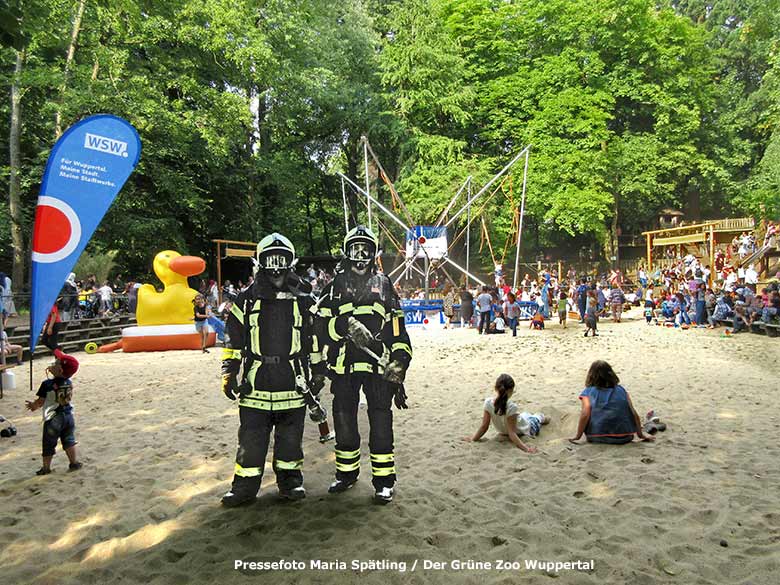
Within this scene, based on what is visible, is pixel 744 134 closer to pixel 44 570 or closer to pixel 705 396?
pixel 705 396

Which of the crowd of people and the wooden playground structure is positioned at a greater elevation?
the wooden playground structure

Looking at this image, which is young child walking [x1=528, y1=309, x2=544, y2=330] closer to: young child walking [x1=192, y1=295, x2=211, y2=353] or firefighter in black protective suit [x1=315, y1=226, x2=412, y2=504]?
young child walking [x1=192, y1=295, x2=211, y2=353]

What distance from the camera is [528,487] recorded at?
505 cm

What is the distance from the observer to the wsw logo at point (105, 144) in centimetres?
680

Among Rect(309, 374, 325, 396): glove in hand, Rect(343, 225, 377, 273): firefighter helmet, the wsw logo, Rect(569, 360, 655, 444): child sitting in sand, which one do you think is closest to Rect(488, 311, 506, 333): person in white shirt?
Rect(569, 360, 655, 444): child sitting in sand

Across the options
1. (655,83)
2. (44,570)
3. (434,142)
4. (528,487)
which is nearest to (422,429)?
(528,487)

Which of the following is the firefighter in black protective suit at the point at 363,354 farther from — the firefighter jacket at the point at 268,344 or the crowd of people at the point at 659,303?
the crowd of people at the point at 659,303

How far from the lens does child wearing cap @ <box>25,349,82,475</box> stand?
213 inches

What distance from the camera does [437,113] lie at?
32.2 meters

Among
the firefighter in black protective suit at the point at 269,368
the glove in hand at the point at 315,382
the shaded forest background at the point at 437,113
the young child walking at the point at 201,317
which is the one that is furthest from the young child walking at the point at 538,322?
the firefighter in black protective suit at the point at 269,368

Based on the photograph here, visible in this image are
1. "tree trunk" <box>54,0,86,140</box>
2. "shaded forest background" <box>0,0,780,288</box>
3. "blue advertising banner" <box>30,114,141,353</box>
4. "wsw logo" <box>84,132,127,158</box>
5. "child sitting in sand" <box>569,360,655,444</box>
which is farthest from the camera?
"shaded forest background" <box>0,0,780,288</box>

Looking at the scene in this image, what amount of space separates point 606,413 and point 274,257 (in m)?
4.11

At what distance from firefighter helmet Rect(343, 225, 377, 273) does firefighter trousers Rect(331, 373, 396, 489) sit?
0.97m

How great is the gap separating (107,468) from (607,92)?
107 feet
